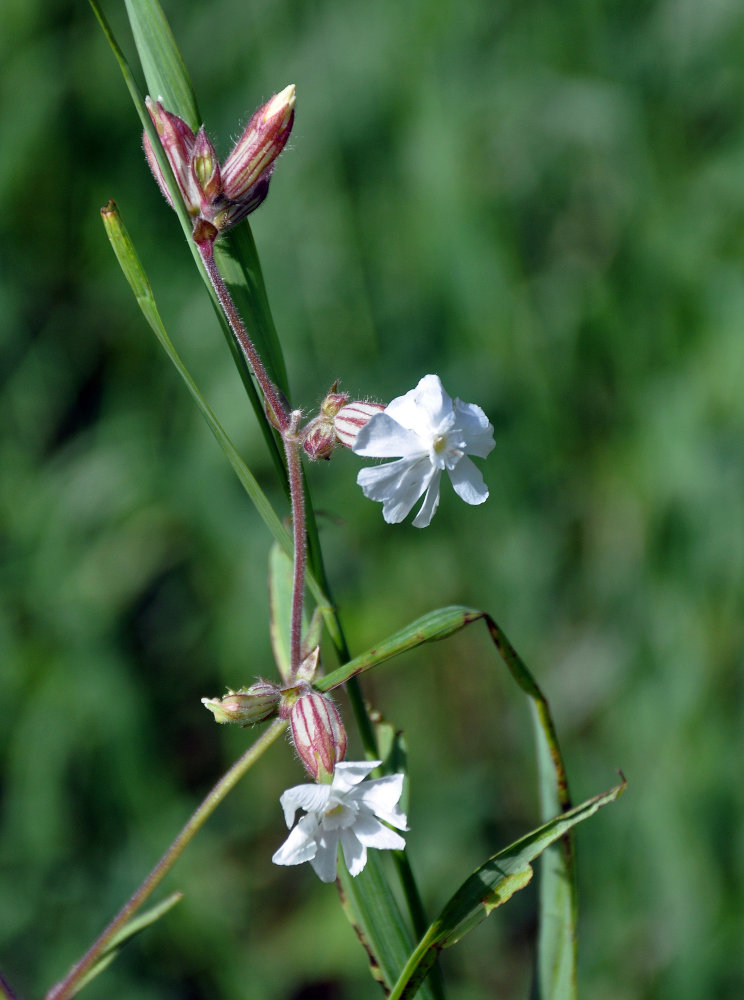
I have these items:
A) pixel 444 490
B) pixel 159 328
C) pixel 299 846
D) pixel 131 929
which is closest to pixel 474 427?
pixel 159 328

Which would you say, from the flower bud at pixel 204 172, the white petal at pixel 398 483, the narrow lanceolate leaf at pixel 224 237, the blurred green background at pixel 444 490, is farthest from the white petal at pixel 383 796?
the blurred green background at pixel 444 490

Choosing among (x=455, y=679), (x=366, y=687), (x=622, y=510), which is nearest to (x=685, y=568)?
(x=622, y=510)

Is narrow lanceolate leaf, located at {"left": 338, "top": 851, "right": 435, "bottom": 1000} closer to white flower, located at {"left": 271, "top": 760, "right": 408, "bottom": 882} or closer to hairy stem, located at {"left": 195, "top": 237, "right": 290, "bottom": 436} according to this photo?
white flower, located at {"left": 271, "top": 760, "right": 408, "bottom": 882}

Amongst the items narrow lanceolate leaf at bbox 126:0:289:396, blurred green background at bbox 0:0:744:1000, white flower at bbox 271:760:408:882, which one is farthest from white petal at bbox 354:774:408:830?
blurred green background at bbox 0:0:744:1000

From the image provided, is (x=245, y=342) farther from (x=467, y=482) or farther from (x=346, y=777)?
(x=346, y=777)

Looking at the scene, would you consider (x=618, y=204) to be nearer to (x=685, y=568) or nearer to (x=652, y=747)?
(x=685, y=568)

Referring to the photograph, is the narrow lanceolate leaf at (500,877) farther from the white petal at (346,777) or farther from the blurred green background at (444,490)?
the blurred green background at (444,490)
